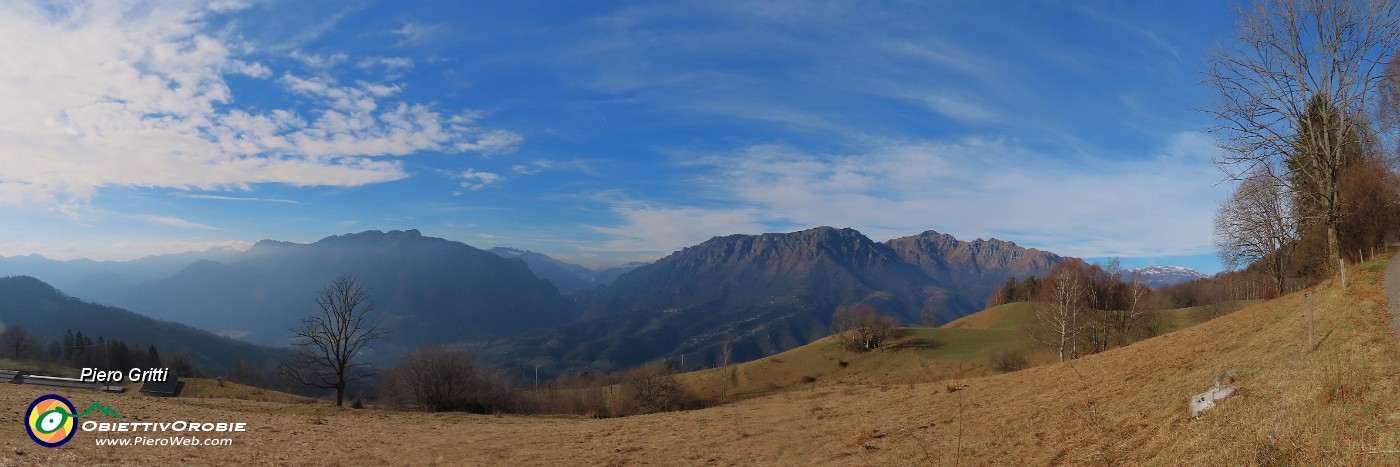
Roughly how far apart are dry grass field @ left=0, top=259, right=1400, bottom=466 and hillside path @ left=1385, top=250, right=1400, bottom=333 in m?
0.29

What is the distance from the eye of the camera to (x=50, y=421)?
19.8 m

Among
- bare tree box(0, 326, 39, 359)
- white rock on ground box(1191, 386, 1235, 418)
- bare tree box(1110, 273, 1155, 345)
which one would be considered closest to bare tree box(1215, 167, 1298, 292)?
bare tree box(1110, 273, 1155, 345)

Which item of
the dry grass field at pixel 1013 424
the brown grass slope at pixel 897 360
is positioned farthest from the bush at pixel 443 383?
the brown grass slope at pixel 897 360

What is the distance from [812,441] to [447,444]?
572 inches

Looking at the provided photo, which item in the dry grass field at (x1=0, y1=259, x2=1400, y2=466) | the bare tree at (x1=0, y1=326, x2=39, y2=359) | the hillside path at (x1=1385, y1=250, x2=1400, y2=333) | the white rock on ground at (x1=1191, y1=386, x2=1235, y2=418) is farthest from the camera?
the bare tree at (x1=0, y1=326, x2=39, y2=359)

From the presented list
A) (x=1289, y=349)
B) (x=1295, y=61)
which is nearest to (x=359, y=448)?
(x=1289, y=349)

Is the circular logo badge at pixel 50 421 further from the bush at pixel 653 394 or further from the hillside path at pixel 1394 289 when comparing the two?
the bush at pixel 653 394

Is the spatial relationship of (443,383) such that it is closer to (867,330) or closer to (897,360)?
(897,360)

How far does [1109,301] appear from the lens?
270ft

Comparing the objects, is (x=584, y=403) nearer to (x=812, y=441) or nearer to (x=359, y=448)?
(x=359, y=448)

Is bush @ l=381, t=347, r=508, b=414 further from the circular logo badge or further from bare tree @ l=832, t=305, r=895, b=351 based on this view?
bare tree @ l=832, t=305, r=895, b=351

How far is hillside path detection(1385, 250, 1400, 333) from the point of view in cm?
1365

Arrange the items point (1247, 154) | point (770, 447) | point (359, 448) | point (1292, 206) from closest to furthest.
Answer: point (770, 447) < point (359, 448) < point (1247, 154) < point (1292, 206)

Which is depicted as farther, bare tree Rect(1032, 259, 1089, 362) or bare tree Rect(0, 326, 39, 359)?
bare tree Rect(0, 326, 39, 359)
